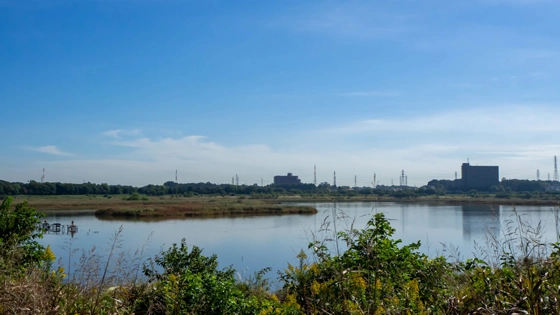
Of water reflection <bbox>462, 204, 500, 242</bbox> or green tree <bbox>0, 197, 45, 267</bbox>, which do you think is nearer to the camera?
water reflection <bbox>462, 204, 500, 242</bbox>

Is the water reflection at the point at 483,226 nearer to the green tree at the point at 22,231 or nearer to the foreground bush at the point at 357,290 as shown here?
the foreground bush at the point at 357,290

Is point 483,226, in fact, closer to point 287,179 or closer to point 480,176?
point 480,176

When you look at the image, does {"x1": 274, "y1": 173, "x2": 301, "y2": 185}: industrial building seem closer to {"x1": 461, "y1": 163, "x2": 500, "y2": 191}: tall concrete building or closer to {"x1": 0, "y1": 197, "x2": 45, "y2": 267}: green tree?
{"x1": 461, "y1": 163, "x2": 500, "y2": 191}: tall concrete building

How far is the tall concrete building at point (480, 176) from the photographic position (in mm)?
88938

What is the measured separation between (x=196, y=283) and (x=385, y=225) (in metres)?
2.07

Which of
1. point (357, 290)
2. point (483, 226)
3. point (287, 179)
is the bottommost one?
point (483, 226)

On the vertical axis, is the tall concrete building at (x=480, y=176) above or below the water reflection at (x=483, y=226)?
above

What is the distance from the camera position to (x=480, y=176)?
9012 centimetres

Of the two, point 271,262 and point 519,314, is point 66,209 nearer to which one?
point 271,262

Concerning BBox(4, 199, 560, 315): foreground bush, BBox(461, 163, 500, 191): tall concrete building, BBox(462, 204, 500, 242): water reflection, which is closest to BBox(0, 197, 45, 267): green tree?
BBox(4, 199, 560, 315): foreground bush

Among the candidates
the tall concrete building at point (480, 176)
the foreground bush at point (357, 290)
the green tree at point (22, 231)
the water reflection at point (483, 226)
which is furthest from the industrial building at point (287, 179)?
the foreground bush at point (357, 290)

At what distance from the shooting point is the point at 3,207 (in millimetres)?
8156

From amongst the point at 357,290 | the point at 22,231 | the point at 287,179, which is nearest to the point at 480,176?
the point at 287,179

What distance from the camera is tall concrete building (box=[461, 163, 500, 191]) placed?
88938 millimetres
